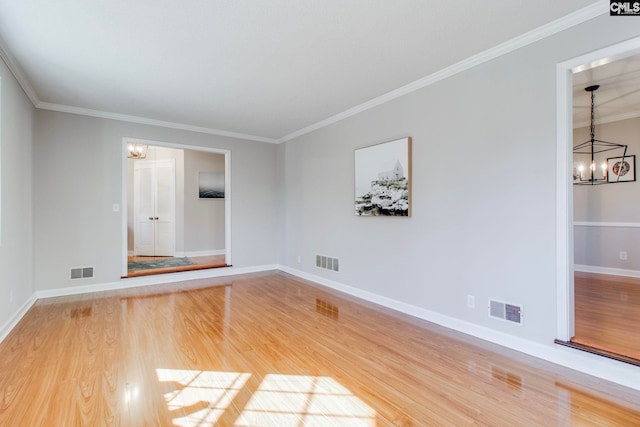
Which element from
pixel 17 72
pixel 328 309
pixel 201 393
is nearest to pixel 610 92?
pixel 328 309

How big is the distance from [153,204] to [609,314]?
8350mm

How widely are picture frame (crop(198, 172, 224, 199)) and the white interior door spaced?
24.8 inches

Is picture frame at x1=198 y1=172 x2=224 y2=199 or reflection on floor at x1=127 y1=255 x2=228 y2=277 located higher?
picture frame at x1=198 y1=172 x2=224 y2=199

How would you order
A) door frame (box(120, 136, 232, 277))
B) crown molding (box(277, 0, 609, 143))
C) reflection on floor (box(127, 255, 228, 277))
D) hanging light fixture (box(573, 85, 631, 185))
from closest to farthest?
1. crown molding (box(277, 0, 609, 143))
2. door frame (box(120, 136, 232, 277))
3. hanging light fixture (box(573, 85, 631, 185))
4. reflection on floor (box(127, 255, 228, 277))

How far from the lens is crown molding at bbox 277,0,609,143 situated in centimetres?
212

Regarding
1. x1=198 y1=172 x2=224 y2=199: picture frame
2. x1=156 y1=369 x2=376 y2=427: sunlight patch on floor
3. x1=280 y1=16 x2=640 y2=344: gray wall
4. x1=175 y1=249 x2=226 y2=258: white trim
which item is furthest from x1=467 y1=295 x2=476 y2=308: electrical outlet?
x1=198 y1=172 x2=224 y2=199: picture frame

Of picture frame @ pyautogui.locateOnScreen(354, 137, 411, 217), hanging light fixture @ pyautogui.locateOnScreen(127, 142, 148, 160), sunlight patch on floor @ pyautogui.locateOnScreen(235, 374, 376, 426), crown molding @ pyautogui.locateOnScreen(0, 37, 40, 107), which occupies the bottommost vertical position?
sunlight patch on floor @ pyautogui.locateOnScreen(235, 374, 376, 426)

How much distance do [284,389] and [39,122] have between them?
15.7 feet

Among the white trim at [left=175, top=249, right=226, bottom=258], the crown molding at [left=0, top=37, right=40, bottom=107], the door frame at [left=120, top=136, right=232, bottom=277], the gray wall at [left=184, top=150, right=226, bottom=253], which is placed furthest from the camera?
the gray wall at [left=184, top=150, right=226, bottom=253]

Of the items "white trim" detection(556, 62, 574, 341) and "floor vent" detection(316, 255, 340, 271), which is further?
"floor vent" detection(316, 255, 340, 271)

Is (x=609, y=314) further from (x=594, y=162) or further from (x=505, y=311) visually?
(x=594, y=162)

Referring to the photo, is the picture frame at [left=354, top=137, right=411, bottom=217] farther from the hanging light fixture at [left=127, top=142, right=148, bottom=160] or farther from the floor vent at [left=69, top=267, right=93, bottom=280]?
the hanging light fixture at [left=127, top=142, right=148, bottom=160]

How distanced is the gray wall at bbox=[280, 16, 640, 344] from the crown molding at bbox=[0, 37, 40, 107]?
3.67 m

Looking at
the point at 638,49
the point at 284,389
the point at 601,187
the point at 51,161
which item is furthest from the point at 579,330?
the point at 51,161
